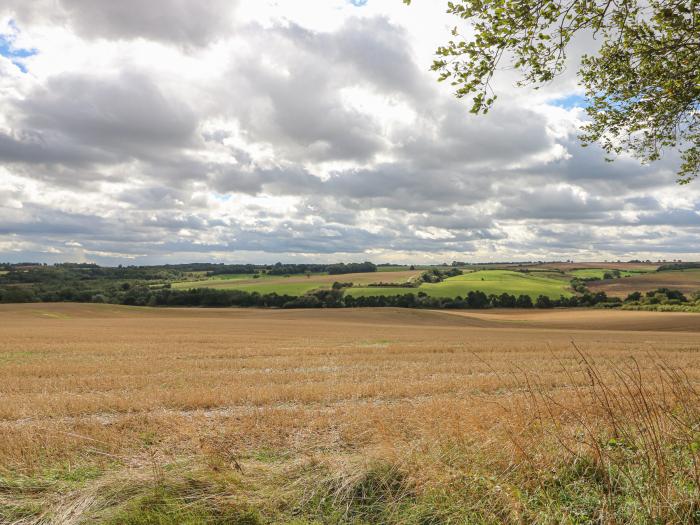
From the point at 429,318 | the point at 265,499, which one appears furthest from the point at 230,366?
the point at 429,318

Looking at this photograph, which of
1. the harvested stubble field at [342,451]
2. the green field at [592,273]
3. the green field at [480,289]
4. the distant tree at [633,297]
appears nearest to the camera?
the harvested stubble field at [342,451]

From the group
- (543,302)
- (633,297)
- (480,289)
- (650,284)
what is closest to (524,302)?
(543,302)

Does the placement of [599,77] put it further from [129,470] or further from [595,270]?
[595,270]

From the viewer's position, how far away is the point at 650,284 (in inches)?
3723

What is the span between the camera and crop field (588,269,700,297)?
88675mm

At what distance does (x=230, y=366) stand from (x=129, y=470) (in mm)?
14656

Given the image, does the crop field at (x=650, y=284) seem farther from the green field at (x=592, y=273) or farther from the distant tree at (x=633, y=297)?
the green field at (x=592, y=273)

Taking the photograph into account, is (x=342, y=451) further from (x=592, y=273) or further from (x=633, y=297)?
(x=592, y=273)

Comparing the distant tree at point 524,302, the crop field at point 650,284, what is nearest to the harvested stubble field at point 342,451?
the distant tree at point 524,302

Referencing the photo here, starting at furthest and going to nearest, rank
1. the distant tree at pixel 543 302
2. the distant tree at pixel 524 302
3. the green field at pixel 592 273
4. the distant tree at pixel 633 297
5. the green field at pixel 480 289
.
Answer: the green field at pixel 592 273 → the green field at pixel 480 289 → the distant tree at pixel 524 302 → the distant tree at pixel 543 302 → the distant tree at pixel 633 297

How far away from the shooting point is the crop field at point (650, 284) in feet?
291

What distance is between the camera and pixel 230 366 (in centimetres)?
1958

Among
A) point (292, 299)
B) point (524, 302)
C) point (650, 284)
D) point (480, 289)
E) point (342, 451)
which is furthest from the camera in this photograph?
point (480, 289)

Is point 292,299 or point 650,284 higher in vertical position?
point 650,284
